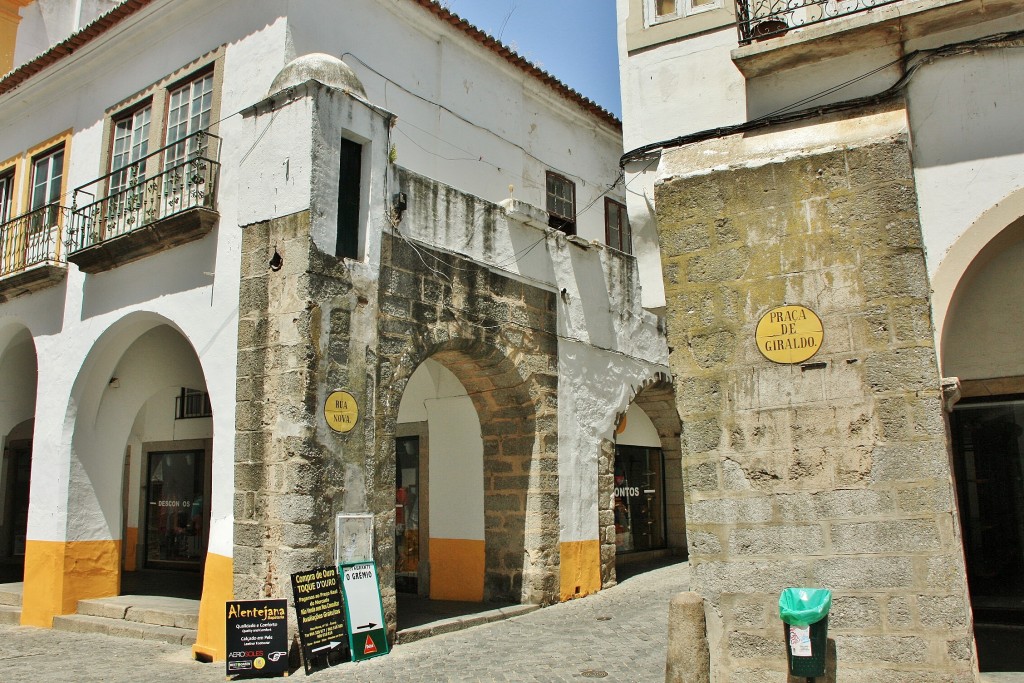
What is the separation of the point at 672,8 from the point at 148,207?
635 cm

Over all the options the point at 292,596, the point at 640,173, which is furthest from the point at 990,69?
the point at 292,596

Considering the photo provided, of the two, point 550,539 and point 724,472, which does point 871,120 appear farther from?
point 550,539

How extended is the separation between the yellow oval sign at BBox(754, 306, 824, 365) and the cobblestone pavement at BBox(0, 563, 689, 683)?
115 inches

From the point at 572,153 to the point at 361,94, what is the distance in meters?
5.82

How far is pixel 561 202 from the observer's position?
44.4 ft

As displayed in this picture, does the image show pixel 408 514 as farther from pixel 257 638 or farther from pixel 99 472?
pixel 257 638

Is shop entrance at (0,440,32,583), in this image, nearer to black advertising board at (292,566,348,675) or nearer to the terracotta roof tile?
the terracotta roof tile

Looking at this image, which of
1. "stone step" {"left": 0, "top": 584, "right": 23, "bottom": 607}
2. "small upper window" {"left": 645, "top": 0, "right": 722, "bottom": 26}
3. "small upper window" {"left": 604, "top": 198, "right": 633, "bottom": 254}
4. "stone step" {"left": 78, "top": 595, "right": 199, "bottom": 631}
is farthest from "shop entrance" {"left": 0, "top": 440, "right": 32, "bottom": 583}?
"small upper window" {"left": 645, "top": 0, "right": 722, "bottom": 26}

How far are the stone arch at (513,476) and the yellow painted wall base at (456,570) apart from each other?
0.15 meters

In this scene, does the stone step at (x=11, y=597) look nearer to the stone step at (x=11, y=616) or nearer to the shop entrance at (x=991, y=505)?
the stone step at (x=11, y=616)

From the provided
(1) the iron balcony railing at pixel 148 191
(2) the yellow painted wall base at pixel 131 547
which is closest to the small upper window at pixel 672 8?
(1) the iron balcony railing at pixel 148 191

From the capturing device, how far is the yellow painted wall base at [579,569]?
415 inches

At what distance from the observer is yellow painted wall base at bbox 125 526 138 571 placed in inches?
554

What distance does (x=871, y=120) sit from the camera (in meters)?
5.43
